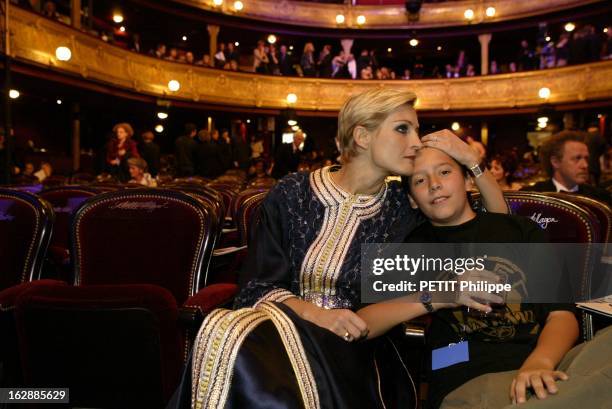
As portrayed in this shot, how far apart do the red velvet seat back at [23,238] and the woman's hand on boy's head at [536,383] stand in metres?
1.99

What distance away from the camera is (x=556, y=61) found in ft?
53.4

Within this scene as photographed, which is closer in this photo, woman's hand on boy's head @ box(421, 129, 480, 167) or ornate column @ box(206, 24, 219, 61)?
woman's hand on boy's head @ box(421, 129, 480, 167)

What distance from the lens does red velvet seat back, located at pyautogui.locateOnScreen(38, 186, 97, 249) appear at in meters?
3.90

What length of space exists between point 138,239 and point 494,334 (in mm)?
1509

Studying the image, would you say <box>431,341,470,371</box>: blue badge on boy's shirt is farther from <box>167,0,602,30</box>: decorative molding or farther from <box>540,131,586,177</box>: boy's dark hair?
<box>167,0,602,30</box>: decorative molding

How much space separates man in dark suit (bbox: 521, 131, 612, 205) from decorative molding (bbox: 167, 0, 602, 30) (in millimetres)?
14939

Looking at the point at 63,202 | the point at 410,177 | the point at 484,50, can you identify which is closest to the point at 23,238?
the point at 63,202

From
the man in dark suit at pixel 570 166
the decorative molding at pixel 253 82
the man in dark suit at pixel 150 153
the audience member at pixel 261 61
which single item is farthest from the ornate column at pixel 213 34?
the man in dark suit at pixel 570 166

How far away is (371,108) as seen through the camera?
6.11 ft

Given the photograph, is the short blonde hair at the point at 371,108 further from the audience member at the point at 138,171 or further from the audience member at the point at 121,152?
the audience member at the point at 121,152

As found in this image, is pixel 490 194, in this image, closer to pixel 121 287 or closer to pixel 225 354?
pixel 225 354

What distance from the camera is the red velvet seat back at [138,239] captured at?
7.75 ft

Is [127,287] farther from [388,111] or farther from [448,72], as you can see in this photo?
[448,72]

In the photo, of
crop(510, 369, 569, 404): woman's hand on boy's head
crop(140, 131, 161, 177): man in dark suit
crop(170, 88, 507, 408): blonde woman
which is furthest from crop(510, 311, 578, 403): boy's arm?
crop(140, 131, 161, 177): man in dark suit
